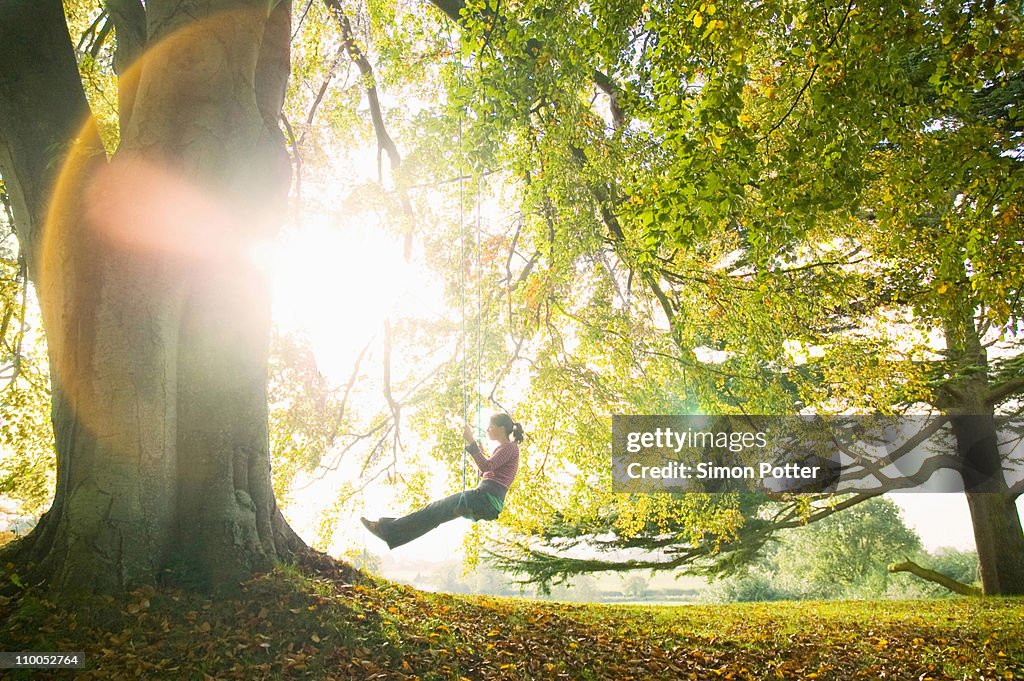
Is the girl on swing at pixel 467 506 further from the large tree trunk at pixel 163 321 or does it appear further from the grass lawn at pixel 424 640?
the large tree trunk at pixel 163 321

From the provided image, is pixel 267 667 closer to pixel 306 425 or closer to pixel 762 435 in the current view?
pixel 306 425

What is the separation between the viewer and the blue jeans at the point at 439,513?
5.50 metres

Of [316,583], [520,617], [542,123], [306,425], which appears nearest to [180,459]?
[316,583]

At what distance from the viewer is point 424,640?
479cm

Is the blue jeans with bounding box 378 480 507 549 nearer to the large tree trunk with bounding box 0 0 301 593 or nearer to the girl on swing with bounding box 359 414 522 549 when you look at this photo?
the girl on swing with bounding box 359 414 522 549

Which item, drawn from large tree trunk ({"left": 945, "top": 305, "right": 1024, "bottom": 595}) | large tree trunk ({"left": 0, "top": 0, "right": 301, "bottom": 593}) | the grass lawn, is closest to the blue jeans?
the grass lawn

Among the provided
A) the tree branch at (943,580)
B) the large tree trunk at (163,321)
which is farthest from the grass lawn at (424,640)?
the tree branch at (943,580)

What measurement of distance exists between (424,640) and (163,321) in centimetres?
297

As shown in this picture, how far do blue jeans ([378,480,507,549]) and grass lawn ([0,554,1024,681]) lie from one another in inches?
19.4

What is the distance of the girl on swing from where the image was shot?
5.50 m

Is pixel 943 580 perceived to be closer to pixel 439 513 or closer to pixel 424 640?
pixel 439 513

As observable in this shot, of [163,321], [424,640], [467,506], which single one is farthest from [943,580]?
[163,321]

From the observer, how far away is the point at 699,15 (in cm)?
425

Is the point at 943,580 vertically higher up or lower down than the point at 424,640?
lower down
